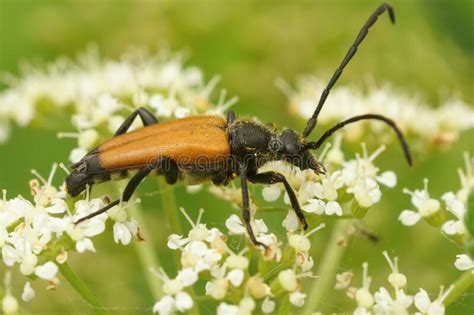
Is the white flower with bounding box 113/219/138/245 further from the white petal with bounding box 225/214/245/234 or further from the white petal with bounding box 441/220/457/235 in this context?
the white petal with bounding box 441/220/457/235

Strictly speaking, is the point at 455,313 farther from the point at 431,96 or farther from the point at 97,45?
the point at 97,45

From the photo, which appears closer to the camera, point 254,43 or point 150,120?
point 150,120

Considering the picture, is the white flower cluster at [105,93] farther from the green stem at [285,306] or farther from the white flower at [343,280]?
the green stem at [285,306]

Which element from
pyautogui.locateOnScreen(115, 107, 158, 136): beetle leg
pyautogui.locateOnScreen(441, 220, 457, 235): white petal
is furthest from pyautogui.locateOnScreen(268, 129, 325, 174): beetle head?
pyautogui.locateOnScreen(115, 107, 158, 136): beetle leg

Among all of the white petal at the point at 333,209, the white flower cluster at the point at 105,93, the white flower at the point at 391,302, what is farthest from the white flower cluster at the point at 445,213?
the white flower cluster at the point at 105,93

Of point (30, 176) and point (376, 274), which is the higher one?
point (30, 176)

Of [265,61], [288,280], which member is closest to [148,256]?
[288,280]

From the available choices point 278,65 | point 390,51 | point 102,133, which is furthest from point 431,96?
point 102,133
